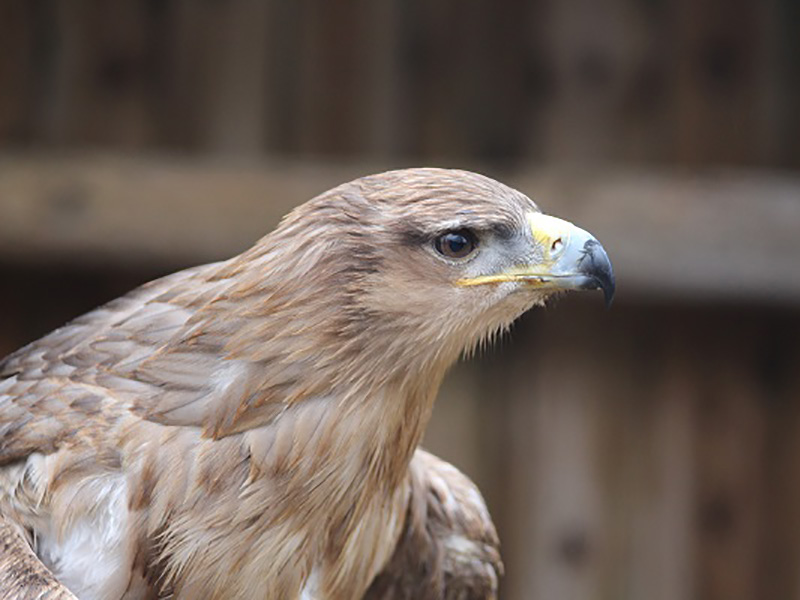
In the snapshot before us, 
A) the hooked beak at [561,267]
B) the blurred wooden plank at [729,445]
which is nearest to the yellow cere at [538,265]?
the hooked beak at [561,267]

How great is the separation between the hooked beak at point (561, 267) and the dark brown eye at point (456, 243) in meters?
0.05

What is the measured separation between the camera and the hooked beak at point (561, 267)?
1801mm

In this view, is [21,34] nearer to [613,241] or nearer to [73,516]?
[613,241]

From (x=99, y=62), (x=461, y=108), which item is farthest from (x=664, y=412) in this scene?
(x=99, y=62)

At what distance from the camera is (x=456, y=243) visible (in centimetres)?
177

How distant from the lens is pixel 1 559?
1.66 m

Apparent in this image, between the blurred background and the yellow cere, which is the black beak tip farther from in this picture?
the blurred background

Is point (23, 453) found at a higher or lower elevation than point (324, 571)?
higher

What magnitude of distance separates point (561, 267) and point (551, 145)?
2402 millimetres

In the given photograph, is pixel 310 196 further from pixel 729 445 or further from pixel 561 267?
pixel 561 267

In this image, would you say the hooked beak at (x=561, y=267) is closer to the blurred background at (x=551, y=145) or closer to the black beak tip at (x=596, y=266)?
the black beak tip at (x=596, y=266)

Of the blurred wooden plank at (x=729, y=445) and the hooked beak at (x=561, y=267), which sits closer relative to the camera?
the hooked beak at (x=561, y=267)

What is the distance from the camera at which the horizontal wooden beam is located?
355 centimetres

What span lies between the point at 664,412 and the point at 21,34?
8.75 feet
